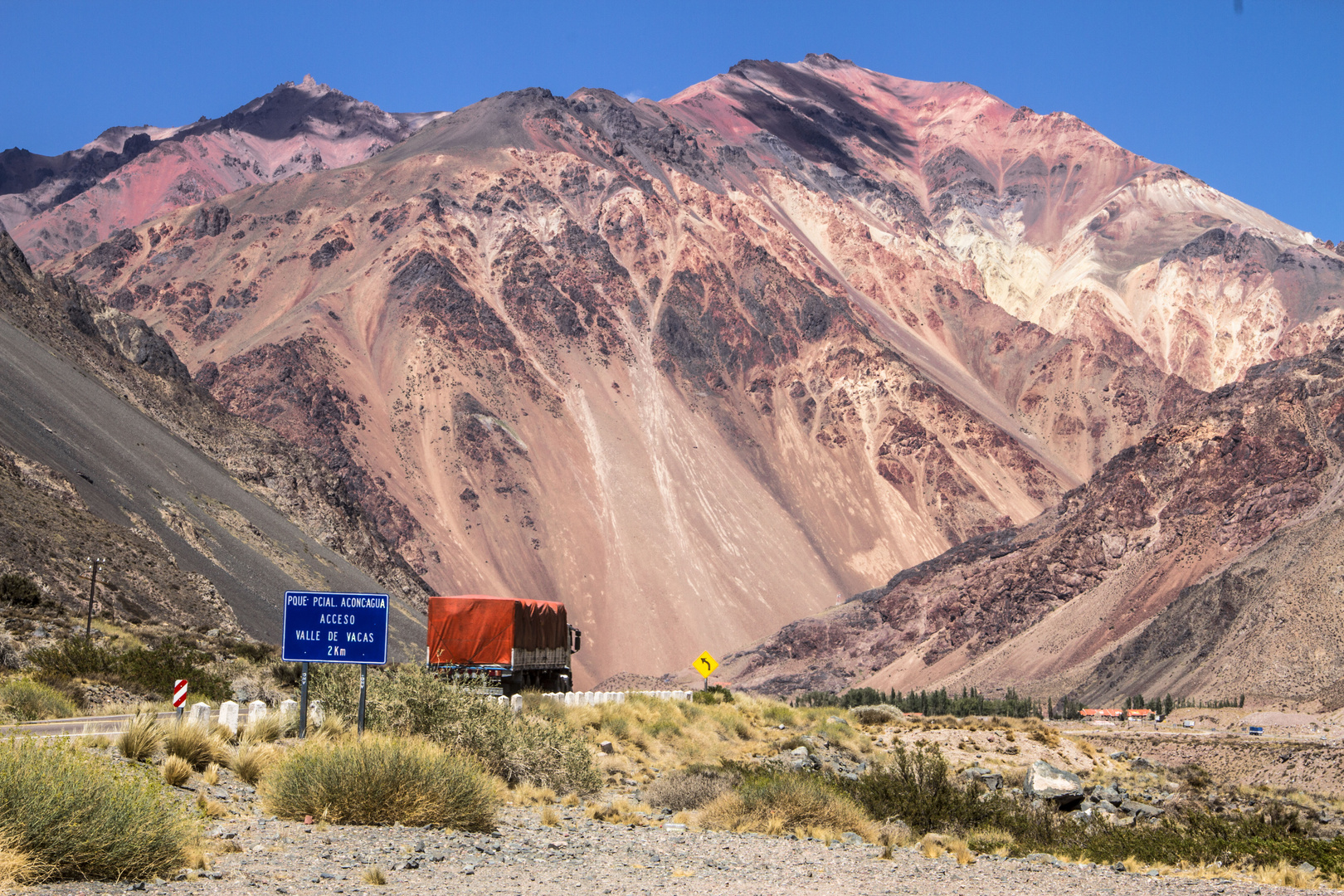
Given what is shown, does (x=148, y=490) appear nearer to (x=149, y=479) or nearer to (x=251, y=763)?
(x=149, y=479)

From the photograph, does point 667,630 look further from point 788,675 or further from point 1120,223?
point 1120,223

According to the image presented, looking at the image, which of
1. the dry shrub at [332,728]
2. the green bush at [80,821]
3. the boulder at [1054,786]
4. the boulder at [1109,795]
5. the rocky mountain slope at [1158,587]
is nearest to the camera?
the green bush at [80,821]

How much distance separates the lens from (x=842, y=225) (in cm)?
17725

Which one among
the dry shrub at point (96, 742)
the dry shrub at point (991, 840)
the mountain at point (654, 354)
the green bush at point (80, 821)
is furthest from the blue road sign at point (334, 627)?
the mountain at point (654, 354)

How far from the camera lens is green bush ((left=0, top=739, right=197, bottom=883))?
9.34 metres

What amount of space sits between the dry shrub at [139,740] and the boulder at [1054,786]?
17.4 meters

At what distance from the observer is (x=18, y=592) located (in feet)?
104

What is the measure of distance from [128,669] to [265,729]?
774 cm

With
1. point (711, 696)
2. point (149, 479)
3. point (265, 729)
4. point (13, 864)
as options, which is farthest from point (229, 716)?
point (149, 479)

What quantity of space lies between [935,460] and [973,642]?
158ft

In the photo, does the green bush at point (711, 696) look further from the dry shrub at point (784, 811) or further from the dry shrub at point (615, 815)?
the dry shrub at point (784, 811)

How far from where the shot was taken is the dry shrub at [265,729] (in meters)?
17.3

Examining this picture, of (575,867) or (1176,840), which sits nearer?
(575,867)

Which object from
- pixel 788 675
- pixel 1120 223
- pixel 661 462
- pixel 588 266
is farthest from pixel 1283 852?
pixel 1120 223
